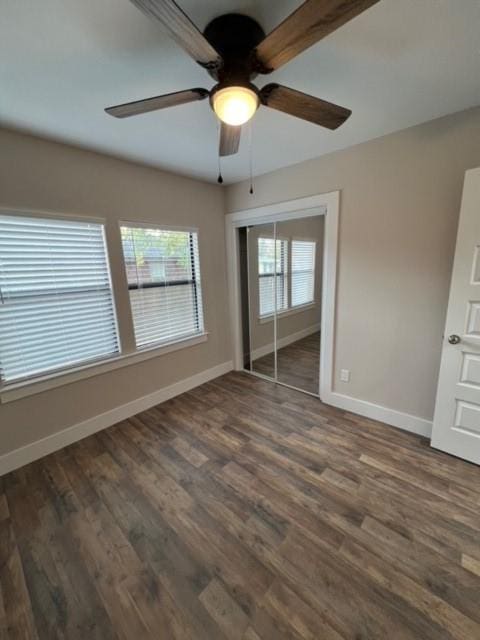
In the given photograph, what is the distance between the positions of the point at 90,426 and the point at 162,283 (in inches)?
60.8

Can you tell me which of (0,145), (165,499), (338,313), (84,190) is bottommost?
(165,499)

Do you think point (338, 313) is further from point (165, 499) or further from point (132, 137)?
point (132, 137)

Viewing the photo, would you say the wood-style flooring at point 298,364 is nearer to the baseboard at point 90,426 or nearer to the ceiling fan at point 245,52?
Result: the baseboard at point 90,426

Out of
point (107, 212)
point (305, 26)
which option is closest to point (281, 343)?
point (107, 212)

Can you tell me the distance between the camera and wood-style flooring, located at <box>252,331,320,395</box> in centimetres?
324

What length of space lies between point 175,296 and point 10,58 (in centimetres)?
203

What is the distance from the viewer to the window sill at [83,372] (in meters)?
1.96

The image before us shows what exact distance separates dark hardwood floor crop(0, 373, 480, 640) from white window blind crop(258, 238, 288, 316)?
1.74 m

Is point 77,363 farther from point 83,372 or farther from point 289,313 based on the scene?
point 289,313

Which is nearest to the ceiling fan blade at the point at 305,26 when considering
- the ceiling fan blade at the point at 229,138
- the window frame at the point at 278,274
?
the ceiling fan blade at the point at 229,138

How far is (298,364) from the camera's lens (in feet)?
11.8

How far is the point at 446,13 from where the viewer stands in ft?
3.39

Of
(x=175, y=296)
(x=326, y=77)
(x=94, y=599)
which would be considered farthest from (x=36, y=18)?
(x=94, y=599)

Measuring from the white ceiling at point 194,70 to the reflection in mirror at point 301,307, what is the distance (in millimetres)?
1156
